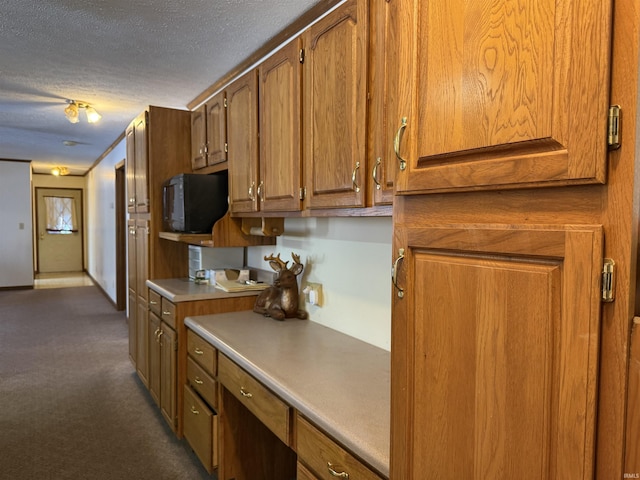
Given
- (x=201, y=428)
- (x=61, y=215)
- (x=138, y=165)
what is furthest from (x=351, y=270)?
(x=61, y=215)

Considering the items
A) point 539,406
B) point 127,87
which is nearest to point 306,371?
point 539,406

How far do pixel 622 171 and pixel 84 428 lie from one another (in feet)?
10.7

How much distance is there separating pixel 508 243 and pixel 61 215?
11.3 m

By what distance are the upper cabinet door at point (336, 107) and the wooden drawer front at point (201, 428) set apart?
121 centimetres

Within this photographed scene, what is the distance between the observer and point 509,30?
64 centimetres

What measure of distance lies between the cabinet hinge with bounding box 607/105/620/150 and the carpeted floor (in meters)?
2.46

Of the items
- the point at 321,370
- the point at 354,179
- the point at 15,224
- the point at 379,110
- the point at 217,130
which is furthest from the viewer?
the point at 15,224

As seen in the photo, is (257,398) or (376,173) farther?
(257,398)

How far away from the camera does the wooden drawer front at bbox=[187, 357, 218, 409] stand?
211cm

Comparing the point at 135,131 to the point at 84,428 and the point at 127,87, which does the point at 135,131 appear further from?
the point at 84,428

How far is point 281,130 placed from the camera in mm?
1938

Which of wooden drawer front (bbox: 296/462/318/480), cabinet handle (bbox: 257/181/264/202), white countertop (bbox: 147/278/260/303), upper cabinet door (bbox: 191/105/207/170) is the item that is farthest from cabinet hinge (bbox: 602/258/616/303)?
upper cabinet door (bbox: 191/105/207/170)

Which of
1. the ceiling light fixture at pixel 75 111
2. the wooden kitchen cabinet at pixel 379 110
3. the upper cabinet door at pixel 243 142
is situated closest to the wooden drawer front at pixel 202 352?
the upper cabinet door at pixel 243 142

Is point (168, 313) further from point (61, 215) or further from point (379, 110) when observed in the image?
point (61, 215)
